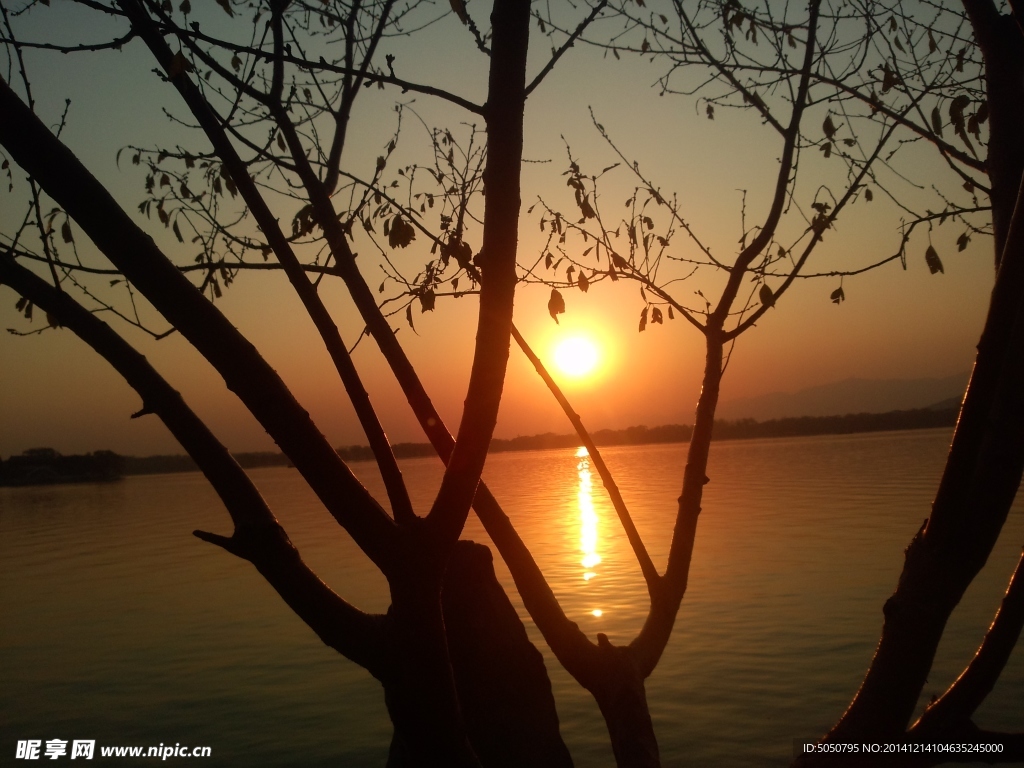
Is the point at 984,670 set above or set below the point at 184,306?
below

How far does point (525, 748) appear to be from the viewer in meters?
4.27

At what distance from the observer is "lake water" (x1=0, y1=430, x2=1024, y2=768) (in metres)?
9.12

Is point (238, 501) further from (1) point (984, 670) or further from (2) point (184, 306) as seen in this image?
(1) point (984, 670)

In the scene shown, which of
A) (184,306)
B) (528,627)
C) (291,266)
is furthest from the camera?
(528,627)

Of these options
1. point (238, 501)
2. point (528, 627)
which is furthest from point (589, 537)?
point (238, 501)

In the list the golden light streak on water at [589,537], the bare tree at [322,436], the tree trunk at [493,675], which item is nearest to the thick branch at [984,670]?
the bare tree at [322,436]

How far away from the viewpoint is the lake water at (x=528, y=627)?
9125mm

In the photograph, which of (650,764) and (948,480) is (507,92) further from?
(650,764)

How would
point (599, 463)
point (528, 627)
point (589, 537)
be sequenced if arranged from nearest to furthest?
point (599, 463) < point (528, 627) < point (589, 537)

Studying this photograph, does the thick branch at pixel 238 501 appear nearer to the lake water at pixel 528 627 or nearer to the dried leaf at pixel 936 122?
the dried leaf at pixel 936 122

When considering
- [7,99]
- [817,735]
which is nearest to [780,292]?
[7,99]

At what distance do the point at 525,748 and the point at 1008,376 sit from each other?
289cm

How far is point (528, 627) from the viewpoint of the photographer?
13031 mm

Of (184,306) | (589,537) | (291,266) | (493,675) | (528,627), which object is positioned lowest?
(589,537)
